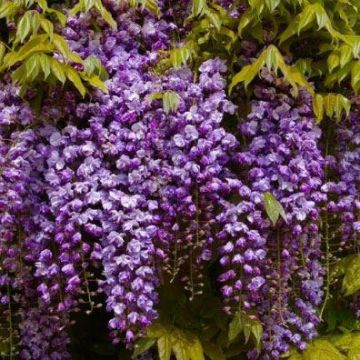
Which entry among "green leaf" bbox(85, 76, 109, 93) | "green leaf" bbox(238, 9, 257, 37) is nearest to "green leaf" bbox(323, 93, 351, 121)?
"green leaf" bbox(238, 9, 257, 37)

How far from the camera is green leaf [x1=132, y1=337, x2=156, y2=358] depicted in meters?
2.42

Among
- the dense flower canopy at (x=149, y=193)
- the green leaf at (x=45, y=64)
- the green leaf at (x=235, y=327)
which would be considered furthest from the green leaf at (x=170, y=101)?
the green leaf at (x=235, y=327)

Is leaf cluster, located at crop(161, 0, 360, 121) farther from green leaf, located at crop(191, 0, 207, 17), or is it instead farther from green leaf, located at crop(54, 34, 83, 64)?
green leaf, located at crop(54, 34, 83, 64)

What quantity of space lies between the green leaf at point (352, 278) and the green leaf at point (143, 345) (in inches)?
29.5

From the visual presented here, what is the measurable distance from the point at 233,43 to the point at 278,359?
3.63ft

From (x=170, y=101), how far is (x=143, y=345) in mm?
798

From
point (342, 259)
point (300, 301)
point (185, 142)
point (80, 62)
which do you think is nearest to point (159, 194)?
point (185, 142)

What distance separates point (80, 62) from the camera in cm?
237

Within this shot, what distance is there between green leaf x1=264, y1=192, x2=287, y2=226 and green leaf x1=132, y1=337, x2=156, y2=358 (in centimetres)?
57

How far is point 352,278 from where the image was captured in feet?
8.98

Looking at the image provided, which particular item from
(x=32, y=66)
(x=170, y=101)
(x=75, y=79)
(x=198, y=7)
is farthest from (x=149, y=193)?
(x=198, y=7)

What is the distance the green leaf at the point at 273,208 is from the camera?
2.32 metres

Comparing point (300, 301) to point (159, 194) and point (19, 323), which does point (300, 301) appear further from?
point (19, 323)

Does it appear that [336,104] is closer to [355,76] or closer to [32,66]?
[355,76]
